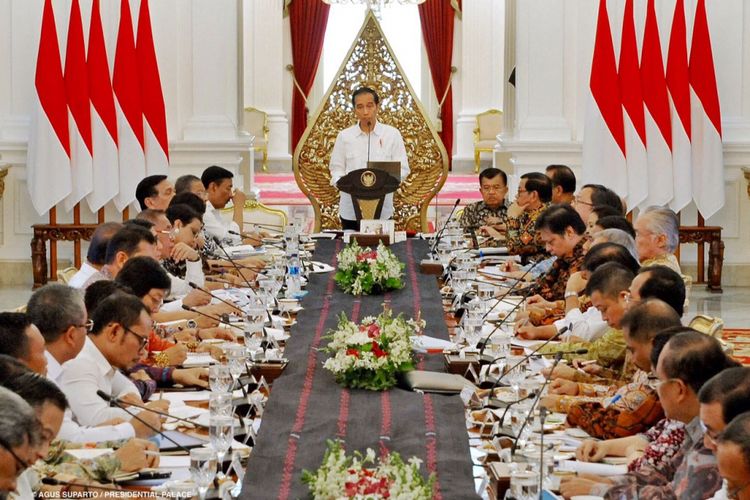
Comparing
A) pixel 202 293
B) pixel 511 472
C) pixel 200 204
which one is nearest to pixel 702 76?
pixel 200 204

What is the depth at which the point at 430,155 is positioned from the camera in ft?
33.2

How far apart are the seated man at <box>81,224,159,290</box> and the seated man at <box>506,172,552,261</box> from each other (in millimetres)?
2678

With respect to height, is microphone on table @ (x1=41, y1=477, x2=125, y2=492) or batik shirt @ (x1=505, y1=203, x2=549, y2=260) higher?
batik shirt @ (x1=505, y1=203, x2=549, y2=260)

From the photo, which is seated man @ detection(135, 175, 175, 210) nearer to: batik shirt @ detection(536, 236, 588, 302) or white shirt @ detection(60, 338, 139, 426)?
batik shirt @ detection(536, 236, 588, 302)

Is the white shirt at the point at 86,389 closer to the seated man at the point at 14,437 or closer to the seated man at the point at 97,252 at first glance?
the seated man at the point at 14,437

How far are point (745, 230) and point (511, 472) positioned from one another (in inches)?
Answer: 296

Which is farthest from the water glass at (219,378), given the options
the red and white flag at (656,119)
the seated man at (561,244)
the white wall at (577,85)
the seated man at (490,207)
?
the white wall at (577,85)

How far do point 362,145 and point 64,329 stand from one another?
223 inches

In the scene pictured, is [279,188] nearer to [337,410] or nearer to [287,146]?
[287,146]

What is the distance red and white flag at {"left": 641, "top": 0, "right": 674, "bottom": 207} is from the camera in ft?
33.2

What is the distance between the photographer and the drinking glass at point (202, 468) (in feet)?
11.0

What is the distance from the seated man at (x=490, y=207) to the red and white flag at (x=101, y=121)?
285 cm

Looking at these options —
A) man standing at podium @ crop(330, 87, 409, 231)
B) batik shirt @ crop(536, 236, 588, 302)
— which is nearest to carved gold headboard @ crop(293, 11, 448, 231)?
man standing at podium @ crop(330, 87, 409, 231)

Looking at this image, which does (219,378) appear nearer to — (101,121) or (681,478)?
(681,478)
